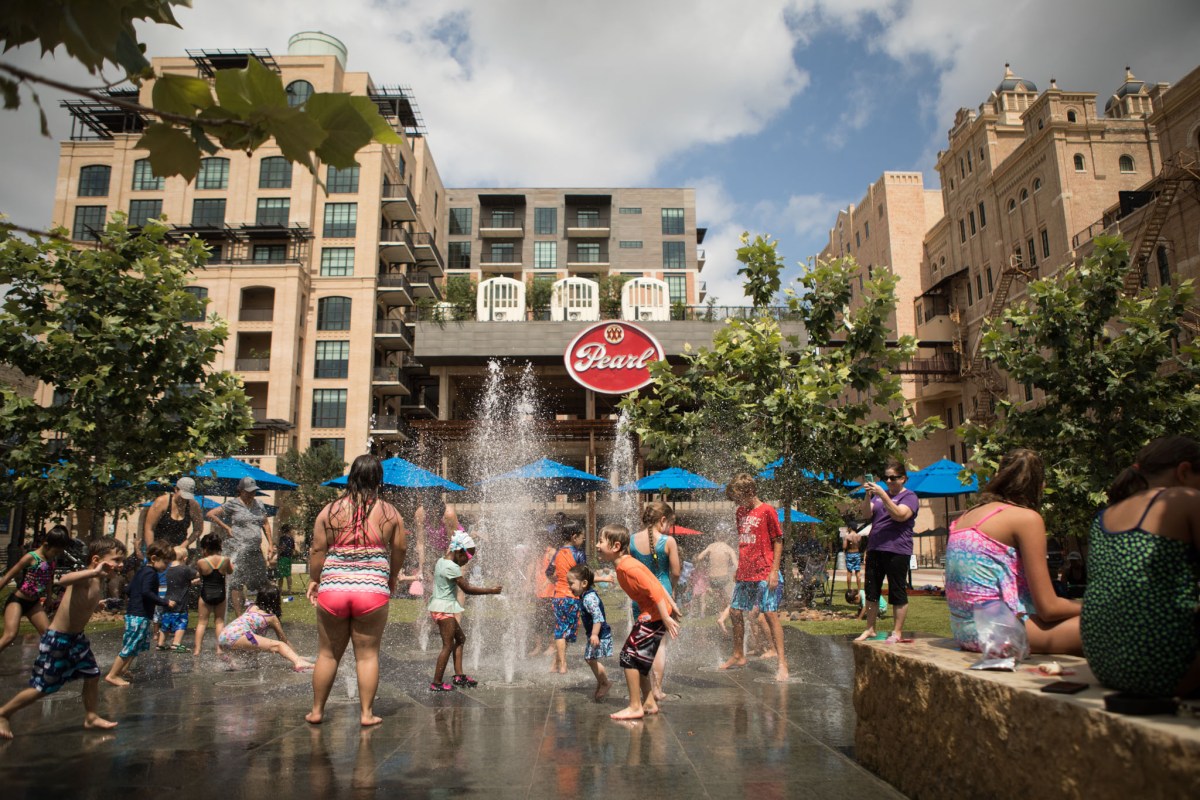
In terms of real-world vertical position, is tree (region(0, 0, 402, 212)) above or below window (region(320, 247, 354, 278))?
below

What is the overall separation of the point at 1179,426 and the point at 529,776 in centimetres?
1132

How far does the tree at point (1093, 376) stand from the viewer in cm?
1078

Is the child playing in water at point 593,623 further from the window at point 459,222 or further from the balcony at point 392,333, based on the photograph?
the window at point 459,222

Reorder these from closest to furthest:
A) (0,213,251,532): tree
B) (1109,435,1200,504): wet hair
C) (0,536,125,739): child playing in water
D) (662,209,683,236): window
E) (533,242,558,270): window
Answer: (1109,435,1200,504): wet hair < (0,536,125,739): child playing in water < (0,213,251,532): tree < (533,242,558,270): window < (662,209,683,236): window

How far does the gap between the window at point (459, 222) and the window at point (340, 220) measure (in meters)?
17.6

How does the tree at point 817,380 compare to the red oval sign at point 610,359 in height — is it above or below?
below

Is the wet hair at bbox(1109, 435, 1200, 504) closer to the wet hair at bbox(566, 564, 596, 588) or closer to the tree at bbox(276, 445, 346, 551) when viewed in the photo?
the wet hair at bbox(566, 564, 596, 588)

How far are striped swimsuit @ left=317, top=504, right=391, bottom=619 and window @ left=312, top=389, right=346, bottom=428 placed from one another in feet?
133

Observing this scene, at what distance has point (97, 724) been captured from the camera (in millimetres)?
4891

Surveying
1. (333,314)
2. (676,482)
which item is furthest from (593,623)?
(333,314)

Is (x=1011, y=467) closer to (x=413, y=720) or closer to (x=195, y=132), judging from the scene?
(x=195, y=132)

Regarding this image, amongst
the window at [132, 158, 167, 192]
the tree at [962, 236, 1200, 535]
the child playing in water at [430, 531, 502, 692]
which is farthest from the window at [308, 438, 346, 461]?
the child playing in water at [430, 531, 502, 692]

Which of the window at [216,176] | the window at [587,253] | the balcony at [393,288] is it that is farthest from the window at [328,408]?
the window at [587,253]

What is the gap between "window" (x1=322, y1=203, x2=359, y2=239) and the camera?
154 feet
